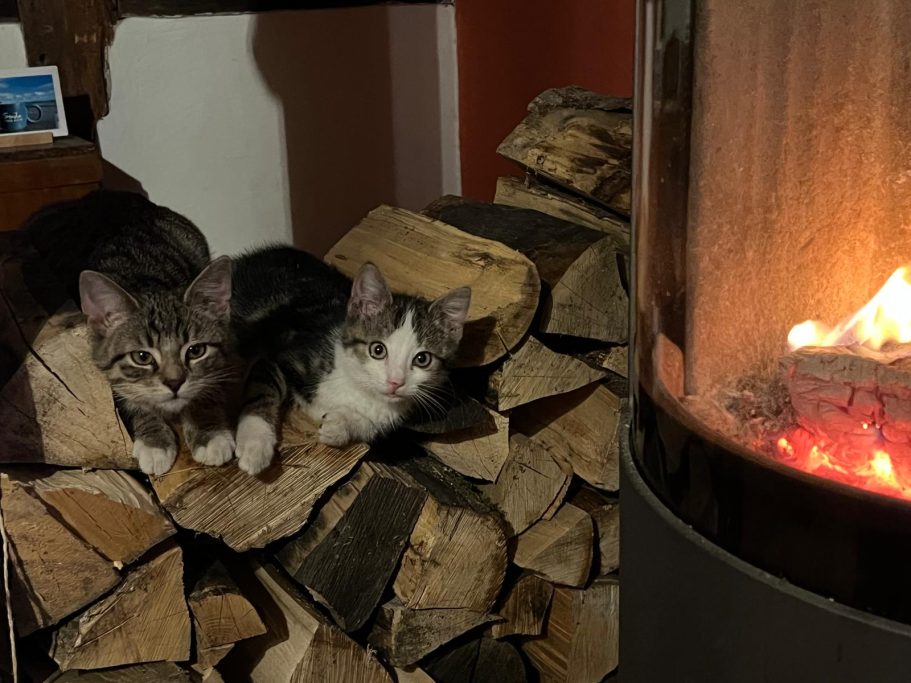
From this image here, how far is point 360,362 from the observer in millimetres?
1470

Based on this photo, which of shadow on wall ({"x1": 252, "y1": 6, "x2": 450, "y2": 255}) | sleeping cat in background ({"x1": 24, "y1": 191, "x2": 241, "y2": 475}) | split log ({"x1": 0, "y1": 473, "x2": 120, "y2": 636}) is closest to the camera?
split log ({"x1": 0, "y1": 473, "x2": 120, "y2": 636})

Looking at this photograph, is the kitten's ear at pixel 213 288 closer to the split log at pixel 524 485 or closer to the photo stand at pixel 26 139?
the split log at pixel 524 485

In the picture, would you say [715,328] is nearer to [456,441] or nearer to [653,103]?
[653,103]

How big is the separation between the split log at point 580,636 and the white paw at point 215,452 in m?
0.66

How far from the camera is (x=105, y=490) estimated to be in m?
1.21

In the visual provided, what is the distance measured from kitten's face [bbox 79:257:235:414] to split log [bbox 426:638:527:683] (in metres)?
0.59

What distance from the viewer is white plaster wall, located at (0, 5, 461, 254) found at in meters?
1.99

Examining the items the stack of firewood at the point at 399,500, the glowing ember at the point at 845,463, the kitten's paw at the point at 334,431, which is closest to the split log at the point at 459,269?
the stack of firewood at the point at 399,500

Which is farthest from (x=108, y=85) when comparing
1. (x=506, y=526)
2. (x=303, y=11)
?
(x=506, y=526)

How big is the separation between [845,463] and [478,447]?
0.69 metres

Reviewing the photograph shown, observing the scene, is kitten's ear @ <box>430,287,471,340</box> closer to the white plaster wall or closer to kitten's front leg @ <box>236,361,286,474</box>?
kitten's front leg @ <box>236,361,286,474</box>

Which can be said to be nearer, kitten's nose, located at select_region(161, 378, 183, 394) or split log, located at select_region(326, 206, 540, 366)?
kitten's nose, located at select_region(161, 378, 183, 394)

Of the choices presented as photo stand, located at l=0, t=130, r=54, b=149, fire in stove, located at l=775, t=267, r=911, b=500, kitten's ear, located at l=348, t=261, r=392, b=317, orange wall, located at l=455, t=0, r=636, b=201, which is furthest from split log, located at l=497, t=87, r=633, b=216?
photo stand, located at l=0, t=130, r=54, b=149

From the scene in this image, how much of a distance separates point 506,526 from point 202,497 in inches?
19.9
